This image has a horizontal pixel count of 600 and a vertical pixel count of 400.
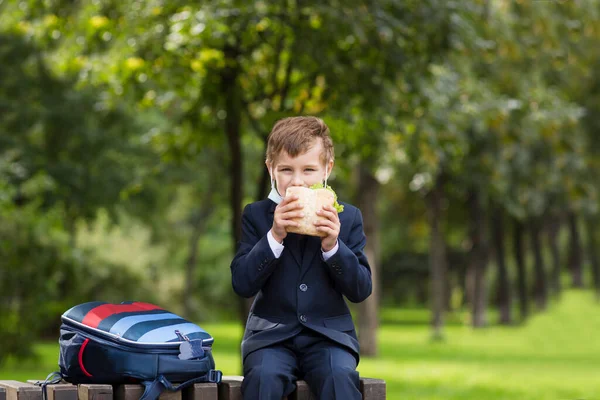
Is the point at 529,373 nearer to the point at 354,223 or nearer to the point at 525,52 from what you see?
the point at 525,52

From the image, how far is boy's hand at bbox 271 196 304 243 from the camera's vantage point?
156 inches

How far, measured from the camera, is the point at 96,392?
390cm

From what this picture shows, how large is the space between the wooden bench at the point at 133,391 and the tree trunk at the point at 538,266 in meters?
30.6

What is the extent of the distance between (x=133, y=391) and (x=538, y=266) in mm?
34375

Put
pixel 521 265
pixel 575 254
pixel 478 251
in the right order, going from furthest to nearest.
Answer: pixel 575 254
pixel 521 265
pixel 478 251

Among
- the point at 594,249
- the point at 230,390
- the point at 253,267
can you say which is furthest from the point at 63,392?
the point at 594,249

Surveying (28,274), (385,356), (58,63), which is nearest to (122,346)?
(58,63)

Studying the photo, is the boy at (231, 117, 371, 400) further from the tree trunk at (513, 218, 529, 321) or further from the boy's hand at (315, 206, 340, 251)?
the tree trunk at (513, 218, 529, 321)

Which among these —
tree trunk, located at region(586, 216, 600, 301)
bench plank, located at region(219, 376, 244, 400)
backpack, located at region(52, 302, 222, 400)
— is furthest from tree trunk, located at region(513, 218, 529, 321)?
backpack, located at region(52, 302, 222, 400)

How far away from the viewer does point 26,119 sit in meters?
21.7

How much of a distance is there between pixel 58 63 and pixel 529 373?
9.30 meters

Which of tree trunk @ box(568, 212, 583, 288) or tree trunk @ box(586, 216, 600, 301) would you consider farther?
tree trunk @ box(568, 212, 583, 288)

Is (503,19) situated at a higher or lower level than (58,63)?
higher

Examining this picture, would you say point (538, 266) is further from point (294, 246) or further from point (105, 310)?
point (105, 310)
